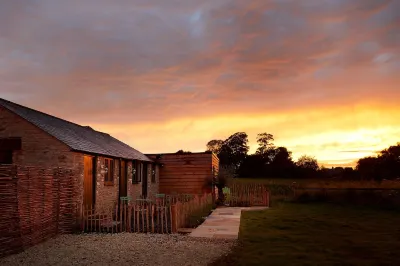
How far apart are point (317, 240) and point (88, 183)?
9.38m

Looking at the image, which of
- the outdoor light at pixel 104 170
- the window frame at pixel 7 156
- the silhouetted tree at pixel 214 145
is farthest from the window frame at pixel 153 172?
the silhouetted tree at pixel 214 145

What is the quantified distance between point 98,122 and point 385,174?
81.4 feet

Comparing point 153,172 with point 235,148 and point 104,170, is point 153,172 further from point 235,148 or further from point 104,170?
point 235,148

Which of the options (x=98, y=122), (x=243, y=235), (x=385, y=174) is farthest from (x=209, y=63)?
(x=385, y=174)

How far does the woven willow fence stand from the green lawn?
224 inches

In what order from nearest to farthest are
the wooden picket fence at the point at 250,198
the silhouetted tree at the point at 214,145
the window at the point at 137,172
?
1. the window at the point at 137,172
2. the wooden picket fence at the point at 250,198
3. the silhouetted tree at the point at 214,145

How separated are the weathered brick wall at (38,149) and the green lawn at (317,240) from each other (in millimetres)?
6948

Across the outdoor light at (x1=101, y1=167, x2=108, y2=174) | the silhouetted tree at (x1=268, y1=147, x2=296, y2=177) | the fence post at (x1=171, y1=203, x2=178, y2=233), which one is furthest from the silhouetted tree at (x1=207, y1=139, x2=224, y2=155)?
the fence post at (x1=171, y1=203, x2=178, y2=233)

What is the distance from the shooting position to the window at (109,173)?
1748 centimetres

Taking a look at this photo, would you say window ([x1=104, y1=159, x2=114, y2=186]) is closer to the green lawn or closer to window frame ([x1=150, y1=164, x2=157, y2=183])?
the green lawn

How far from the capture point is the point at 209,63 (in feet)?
56.4

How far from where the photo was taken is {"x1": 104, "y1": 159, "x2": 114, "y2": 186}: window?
17.5 metres

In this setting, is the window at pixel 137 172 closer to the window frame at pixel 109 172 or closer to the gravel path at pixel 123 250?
the window frame at pixel 109 172

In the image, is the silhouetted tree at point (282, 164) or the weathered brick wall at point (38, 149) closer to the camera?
the weathered brick wall at point (38, 149)
